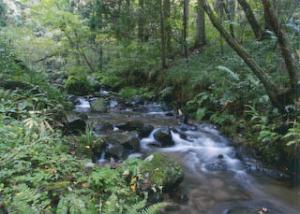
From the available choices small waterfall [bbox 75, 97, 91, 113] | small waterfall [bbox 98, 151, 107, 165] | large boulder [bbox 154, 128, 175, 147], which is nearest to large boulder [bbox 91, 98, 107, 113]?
small waterfall [bbox 75, 97, 91, 113]

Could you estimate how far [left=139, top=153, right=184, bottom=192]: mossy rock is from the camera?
501cm

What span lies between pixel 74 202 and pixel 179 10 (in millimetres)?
12308

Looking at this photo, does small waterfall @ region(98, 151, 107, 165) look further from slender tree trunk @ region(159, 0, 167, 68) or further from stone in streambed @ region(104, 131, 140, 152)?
slender tree trunk @ region(159, 0, 167, 68)

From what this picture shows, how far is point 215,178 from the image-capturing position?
20.1 ft

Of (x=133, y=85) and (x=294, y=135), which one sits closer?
(x=294, y=135)

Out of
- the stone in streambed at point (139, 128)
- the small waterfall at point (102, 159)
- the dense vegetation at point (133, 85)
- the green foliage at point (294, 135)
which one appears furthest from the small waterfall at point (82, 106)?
the green foliage at point (294, 135)

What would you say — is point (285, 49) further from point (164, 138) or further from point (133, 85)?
point (133, 85)

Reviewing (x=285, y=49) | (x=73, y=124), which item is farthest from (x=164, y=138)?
(x=285, y=49)

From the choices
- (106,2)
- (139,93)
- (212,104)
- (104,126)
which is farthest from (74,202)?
(106,2)

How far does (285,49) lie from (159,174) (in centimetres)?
325

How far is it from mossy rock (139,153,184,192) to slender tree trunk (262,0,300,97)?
2.75m

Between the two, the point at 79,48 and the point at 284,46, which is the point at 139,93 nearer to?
the point at 79,48

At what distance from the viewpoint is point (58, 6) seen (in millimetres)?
18203

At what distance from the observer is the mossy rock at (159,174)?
5012 millimetres
